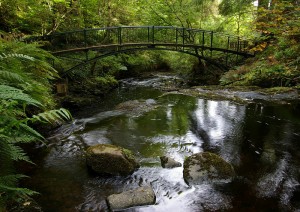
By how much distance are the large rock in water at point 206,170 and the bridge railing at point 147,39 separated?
748cm

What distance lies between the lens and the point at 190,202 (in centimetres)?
431

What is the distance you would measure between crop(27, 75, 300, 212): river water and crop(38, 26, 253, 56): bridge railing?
13.2 feet

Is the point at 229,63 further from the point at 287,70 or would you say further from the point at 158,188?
the point at 158,188

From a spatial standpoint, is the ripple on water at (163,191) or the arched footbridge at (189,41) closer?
the ripple on water at (163,191)

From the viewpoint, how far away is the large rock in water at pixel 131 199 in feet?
13.4

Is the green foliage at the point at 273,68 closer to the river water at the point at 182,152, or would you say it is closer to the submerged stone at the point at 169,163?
the river water at the point at 182,152

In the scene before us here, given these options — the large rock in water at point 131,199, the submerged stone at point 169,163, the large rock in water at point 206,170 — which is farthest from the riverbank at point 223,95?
the large rock in water at point 131,199

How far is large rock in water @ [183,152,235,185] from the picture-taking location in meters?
4.85

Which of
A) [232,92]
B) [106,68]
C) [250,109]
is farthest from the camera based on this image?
A: [106,68]

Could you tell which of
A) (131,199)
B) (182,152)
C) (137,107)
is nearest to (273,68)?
(137,107)

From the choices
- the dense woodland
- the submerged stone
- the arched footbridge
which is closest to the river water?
the submerged stone

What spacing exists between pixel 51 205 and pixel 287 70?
10.3 metres

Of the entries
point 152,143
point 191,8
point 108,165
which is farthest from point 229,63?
point 108,165

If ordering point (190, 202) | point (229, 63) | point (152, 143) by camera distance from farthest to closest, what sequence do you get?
point (229, 63) → point (152, 143) → point (190, 202)
